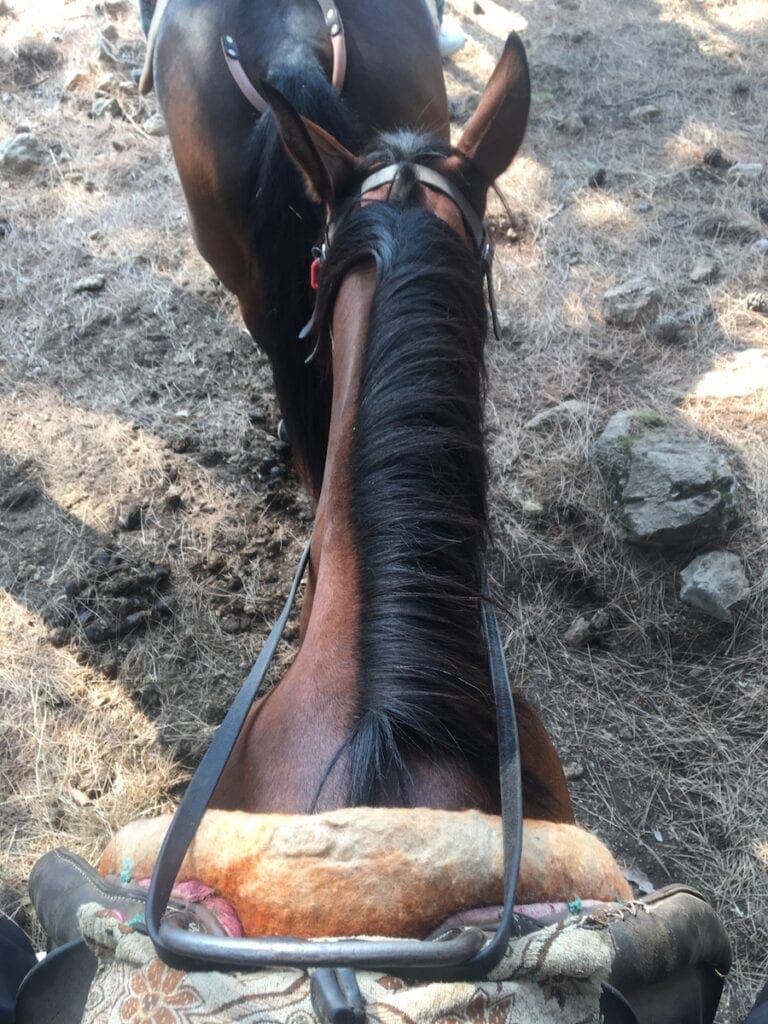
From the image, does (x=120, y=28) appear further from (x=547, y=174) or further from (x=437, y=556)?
(x=437, y=556)

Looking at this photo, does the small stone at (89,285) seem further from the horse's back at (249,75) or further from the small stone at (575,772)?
the small stone at (575,772)

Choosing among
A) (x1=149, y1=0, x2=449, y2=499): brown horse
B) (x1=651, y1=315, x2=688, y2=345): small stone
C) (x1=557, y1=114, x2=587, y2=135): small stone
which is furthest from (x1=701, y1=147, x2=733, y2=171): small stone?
(x1=149, y1=0, x2=449, y2=499): brown horse

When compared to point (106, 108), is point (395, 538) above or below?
below

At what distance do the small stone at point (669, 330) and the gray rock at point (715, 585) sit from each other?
1.10 m

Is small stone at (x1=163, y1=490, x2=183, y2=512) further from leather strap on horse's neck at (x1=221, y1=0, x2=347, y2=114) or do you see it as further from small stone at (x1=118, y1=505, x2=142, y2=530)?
leather strap on horse's neck at (x1=221, y1=0, x2=347, y2=114)

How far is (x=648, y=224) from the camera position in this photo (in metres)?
3.41

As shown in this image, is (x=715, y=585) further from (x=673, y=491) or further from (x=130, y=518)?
(x=130, y=518)

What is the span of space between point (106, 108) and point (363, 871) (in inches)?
175

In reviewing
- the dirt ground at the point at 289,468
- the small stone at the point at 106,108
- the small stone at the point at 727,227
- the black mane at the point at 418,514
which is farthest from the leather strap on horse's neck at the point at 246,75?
the small stone at the point at 106,108

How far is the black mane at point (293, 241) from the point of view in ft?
5.51

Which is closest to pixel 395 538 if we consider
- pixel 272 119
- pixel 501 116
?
pixel 501 116

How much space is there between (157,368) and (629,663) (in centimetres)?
212

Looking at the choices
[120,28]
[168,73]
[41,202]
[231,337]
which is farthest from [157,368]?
[120,28]

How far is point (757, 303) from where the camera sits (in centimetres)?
297
